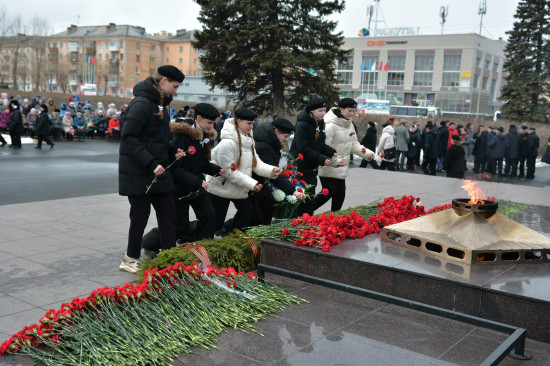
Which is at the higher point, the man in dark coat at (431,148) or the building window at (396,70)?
the building window at (396,70)

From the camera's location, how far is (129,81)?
97938 mm

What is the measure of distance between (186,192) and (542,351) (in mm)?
3491

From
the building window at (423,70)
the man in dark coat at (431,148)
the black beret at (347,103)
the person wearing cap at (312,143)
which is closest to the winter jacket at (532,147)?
the man in dark coat at (431,148)

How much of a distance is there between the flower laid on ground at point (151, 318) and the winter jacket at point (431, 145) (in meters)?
14.3

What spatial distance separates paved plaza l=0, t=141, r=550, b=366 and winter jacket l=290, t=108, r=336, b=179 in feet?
7.68

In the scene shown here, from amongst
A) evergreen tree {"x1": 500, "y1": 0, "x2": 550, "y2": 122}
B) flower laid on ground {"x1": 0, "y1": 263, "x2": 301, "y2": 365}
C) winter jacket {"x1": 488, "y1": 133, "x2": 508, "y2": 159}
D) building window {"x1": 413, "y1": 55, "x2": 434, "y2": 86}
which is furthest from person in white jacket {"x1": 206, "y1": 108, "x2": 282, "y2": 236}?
building window {"x1": 413, "y1": 55, "x2": 434, "y2": 86}

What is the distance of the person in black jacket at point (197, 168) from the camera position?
18.1 feet

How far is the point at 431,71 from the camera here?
245ft

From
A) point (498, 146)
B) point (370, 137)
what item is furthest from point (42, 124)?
point (498, 146)

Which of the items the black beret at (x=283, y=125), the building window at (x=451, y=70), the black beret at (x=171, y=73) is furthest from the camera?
the building window at (x=451, y=70)

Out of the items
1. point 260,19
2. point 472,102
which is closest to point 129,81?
point 472,102

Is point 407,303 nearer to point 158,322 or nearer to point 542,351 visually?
point 542,351

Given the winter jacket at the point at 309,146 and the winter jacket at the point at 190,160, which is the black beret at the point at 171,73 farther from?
the winter jacket at the point at 309,146

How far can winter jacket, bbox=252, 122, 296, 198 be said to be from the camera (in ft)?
20.5
